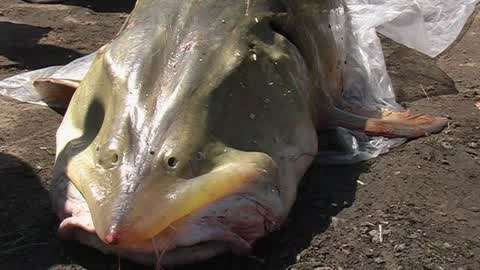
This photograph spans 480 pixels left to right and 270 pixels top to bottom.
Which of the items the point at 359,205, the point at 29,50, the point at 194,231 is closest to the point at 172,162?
the point at 194,231

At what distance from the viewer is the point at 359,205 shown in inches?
138

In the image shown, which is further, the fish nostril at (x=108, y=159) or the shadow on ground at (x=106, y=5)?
the shadow on ground at (x=106, y=5)

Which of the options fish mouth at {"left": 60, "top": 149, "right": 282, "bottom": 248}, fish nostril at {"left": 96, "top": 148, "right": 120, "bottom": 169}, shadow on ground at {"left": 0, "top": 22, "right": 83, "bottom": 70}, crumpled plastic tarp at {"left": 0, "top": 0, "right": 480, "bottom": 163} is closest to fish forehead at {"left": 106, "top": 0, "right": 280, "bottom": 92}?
fish nostril at {"left": 96, "top": 148, "right": 120, "bottom": 169}

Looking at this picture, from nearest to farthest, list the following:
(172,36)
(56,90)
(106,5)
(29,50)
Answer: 1. (172,36)
2. (56,90)
3. (29,50)
4. (106,5)

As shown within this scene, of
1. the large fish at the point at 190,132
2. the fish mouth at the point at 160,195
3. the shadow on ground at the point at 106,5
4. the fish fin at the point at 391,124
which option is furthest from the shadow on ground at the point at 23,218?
the shadow on ground at the point at 106,5

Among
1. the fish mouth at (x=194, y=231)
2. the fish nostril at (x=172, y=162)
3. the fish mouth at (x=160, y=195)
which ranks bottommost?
the fish mouth at (x=194, y=231)

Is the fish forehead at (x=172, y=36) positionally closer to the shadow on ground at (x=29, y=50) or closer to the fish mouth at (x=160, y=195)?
the fish mouth at (x=160, y=195)

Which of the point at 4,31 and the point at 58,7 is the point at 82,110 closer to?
the point at 4,31

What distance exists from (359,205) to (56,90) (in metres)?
1.83

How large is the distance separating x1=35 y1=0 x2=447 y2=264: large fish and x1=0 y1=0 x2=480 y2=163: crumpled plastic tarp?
31cm

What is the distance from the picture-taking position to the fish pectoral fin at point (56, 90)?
435cm

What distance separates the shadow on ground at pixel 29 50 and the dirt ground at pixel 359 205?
211 millimetres

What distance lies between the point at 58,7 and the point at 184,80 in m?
3.49

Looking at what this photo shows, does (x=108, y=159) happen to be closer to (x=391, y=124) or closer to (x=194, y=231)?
(x=194, y=231)
